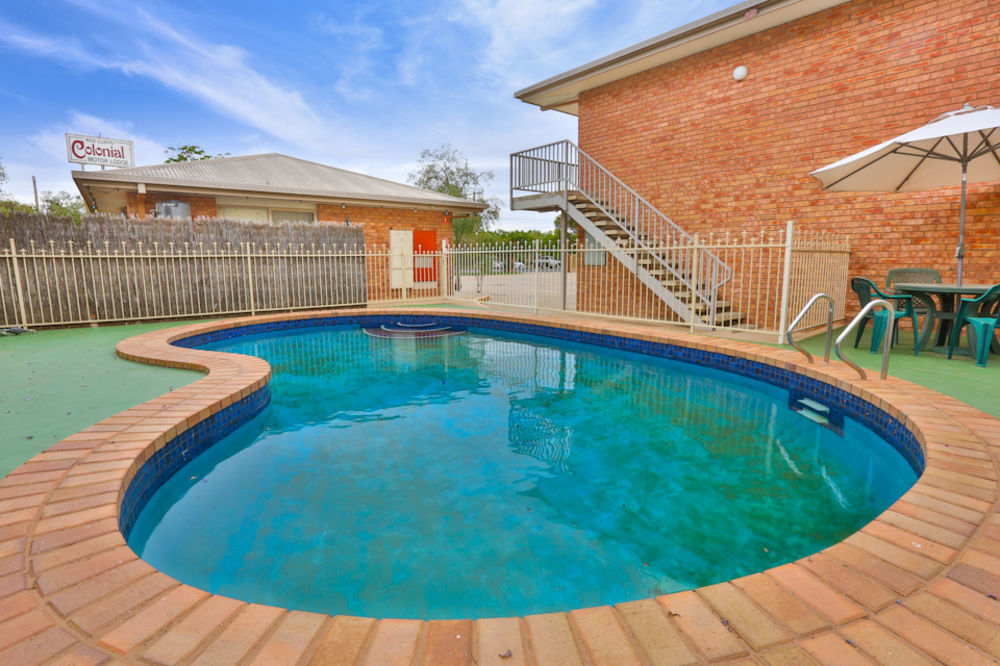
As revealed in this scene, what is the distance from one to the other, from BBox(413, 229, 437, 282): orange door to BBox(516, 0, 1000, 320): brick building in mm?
5439

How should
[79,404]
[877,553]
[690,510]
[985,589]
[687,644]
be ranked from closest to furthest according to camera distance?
[687,644] < [985,589] < [877,553] < [690,510] < [79,404]

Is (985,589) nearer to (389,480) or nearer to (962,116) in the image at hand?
(389,480)

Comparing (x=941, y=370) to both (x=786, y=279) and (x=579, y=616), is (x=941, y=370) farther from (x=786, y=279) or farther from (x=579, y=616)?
(x=579, y=616)

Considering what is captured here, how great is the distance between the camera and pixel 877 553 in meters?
1.67

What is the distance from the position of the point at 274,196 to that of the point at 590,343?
9.23m

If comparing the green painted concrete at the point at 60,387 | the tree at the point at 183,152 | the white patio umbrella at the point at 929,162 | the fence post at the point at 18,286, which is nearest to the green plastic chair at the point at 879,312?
the white patio umbrella at the point at 929,162

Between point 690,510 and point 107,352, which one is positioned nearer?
point 690,510

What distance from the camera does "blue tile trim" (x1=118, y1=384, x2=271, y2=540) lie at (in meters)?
2.40

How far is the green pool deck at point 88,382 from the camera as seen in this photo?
10.2 feet

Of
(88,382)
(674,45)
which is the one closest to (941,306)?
(674,45)

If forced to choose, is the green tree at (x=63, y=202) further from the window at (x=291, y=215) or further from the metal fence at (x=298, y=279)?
the metal fence at (x=298, y=279)

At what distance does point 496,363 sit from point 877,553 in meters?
4.96

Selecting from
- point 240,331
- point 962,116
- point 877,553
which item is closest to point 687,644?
point 877,553

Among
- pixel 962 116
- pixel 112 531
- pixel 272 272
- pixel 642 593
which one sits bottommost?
pixel 642 593
